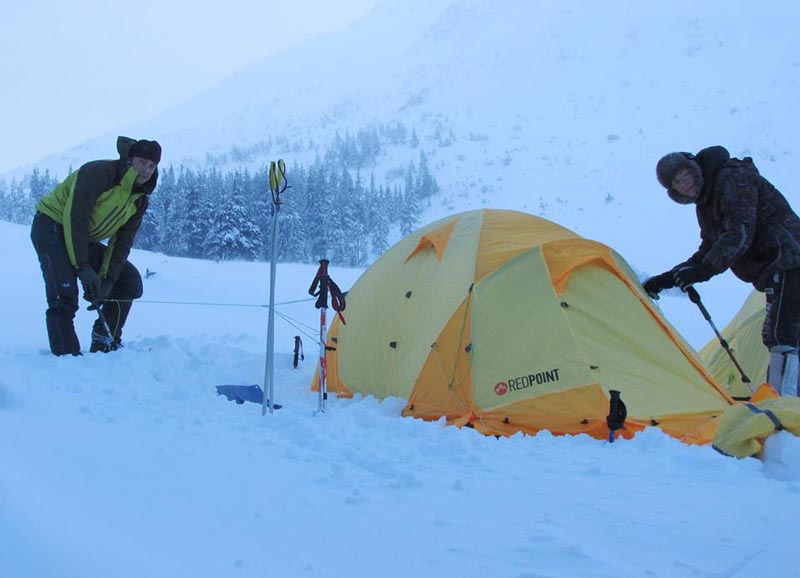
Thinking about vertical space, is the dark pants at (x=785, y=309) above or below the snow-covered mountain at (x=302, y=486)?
above

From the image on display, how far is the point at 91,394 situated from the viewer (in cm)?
339

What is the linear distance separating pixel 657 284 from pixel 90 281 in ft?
14.6

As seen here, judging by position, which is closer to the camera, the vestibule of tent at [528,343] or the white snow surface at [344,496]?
the white snow surface at [344,496]

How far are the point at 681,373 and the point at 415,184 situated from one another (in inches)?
2510

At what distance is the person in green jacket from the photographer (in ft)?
16.1

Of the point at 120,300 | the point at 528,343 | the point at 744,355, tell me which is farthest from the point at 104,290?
the point at 744,355

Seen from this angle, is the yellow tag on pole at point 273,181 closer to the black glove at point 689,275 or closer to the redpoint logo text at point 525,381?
the redpoint logo text at point 525,381

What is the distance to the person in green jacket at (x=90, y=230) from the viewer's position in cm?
489

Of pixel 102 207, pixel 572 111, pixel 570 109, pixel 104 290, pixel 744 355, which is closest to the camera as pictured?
pixel 102 207

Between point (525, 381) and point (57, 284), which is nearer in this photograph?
point (525, 381)

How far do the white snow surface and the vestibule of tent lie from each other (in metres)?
0.50

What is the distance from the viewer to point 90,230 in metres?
5.27

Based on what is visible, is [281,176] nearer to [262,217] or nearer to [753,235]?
[753,235]

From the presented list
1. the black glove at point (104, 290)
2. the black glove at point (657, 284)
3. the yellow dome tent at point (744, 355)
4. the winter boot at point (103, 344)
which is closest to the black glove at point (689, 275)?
the black glove at point (657, 284)
